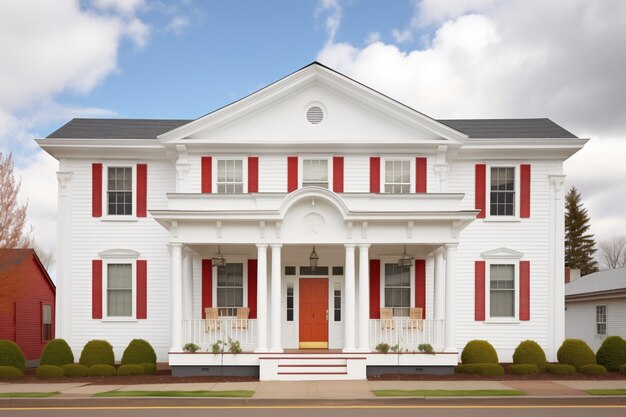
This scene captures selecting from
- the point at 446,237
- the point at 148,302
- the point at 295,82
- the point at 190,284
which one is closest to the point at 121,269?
the point at 148,302

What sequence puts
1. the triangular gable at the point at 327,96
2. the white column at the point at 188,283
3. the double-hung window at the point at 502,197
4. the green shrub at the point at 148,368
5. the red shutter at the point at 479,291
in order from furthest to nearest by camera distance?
the double-hung window at the point at 502,197, the red shutter at the point at 479,291, the triangular gable at the point at 327,96, the white column at the point at 188,283, the green shrub at the point at 148,368

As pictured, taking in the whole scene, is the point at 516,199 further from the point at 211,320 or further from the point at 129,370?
the point at 129,370

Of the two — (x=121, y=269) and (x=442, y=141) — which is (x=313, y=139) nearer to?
(x=442, y=141)

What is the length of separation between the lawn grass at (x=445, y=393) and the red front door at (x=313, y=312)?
20.2 ft

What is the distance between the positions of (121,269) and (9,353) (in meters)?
4.50

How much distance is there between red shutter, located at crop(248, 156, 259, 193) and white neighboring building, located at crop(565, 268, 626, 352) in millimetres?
16307

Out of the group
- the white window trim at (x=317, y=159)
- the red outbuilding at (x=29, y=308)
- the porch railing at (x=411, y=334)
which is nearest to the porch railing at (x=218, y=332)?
the porch railing at (x=411, y=334)

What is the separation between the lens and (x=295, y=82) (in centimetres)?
2023

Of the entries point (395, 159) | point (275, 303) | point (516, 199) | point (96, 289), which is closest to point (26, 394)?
point (275, 303)

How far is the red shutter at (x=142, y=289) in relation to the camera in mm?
21156

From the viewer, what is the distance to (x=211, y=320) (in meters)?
18.4

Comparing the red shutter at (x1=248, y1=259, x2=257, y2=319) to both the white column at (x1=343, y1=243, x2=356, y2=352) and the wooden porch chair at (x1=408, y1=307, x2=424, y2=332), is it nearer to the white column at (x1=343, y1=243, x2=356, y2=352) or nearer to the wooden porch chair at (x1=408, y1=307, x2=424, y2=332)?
the white column at (x1=343, y1=243, x2=356, y2=352)

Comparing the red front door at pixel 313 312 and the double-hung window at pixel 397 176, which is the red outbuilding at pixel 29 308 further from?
the double-hung window at pixel 397 176

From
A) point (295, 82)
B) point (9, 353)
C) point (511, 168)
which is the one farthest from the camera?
point (511, 168)
